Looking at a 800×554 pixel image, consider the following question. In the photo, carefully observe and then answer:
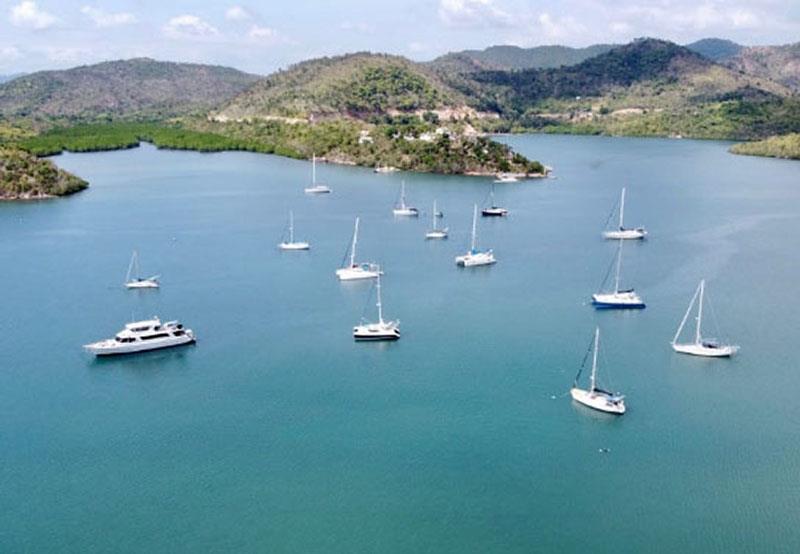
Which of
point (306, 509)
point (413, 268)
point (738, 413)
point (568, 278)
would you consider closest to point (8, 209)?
point (413, 268)

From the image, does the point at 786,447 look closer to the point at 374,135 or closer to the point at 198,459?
the point at 198,459

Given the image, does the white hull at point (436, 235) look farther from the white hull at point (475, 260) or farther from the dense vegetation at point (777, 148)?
the dense vegetation at point (777, 148)

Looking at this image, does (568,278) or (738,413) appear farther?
(568,278)

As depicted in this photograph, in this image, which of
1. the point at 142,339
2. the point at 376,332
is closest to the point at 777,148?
the point at 376,332

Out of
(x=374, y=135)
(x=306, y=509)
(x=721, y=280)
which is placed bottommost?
(x=306, y=509)

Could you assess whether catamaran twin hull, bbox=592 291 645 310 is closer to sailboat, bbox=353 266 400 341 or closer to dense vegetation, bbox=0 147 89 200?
sailboat, bbox=353 266 400 341

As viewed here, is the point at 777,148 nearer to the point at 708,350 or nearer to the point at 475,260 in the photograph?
the point at 475,260
